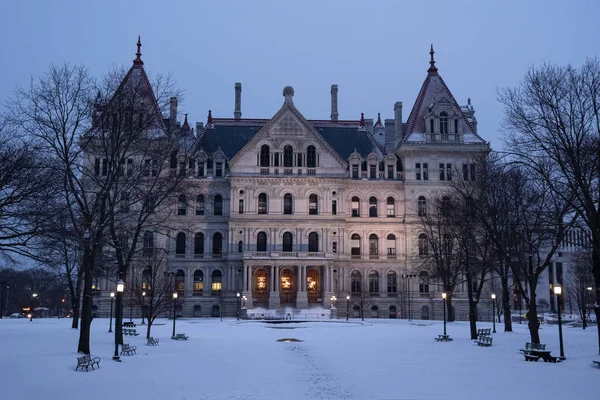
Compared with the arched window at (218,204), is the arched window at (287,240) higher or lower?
lower

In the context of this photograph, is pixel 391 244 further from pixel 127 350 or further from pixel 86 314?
pixel 86 314

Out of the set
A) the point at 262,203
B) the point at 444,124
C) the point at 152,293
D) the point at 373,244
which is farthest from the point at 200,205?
the point at 152,293

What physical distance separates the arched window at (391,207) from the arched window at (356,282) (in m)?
7.65

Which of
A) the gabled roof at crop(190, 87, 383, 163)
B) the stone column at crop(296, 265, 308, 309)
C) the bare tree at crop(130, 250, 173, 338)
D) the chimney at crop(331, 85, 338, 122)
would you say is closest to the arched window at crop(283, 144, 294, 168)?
the gabled roof at crop(190, 87, 383, 163)

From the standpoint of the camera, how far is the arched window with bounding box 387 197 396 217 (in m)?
68.2

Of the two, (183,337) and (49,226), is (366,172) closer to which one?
(183,337)

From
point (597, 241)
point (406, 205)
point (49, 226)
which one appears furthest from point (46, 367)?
point (406, 205)

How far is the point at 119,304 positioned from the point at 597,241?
18.6 meters

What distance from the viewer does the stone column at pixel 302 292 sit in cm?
6225

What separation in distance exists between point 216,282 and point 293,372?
4778 centimetres

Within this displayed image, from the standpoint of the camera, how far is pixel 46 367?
1933 centimetres

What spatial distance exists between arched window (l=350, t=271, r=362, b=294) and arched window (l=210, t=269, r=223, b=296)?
14.6m

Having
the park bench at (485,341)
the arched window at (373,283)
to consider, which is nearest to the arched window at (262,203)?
the arched window at (373,283)

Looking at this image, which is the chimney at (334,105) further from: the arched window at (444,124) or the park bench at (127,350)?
the park bench at (127,350)
